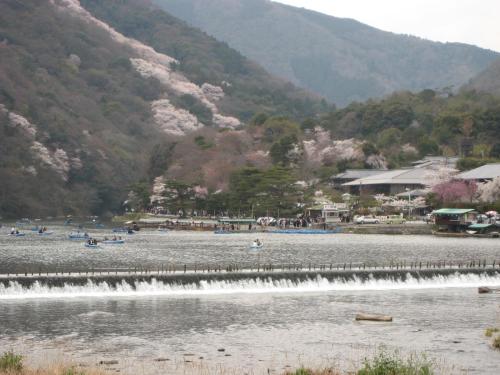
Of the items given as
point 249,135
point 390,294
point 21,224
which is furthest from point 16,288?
point 249,135

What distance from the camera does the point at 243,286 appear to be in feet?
166

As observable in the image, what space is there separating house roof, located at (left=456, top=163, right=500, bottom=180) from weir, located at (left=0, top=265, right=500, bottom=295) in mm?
55576

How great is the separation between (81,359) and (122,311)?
11018 mm

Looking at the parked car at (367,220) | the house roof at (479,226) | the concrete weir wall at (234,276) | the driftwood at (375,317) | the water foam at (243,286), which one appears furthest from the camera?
the parked car at (367,220)

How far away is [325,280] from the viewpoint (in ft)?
171

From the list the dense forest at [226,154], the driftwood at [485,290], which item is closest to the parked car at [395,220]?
the dense forest at [226,154]

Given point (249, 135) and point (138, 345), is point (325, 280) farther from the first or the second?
point (249, 135)

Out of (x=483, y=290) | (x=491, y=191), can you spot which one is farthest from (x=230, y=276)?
(x=491, y=191)

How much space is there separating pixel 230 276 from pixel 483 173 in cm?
6963

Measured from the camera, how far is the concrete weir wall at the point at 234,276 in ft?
156

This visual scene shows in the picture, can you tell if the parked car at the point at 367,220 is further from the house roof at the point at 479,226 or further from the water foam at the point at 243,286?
the water foam at the point at 243,286

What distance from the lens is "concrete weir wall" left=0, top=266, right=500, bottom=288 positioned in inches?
1873

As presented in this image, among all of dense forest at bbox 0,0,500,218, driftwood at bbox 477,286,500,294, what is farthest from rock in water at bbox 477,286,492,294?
dense forest at bbox 0,0,500,218

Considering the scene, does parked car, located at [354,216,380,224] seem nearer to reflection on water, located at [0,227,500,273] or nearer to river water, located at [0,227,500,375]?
reflection on water, located at [0,227,500,273]
